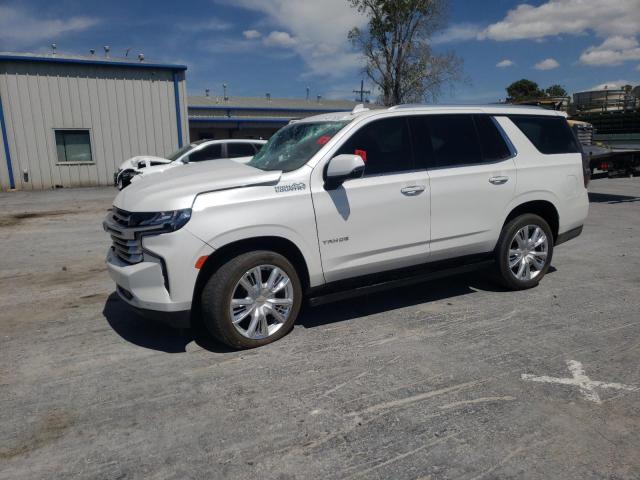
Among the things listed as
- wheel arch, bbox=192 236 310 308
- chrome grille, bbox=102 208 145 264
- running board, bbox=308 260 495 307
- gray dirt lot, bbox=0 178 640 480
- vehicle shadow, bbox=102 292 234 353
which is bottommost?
gray dirt lot, bbox=0 178 640 480

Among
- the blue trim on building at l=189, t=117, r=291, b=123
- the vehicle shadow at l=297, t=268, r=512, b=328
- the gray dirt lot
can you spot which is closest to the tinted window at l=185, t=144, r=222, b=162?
the gray dirt lot

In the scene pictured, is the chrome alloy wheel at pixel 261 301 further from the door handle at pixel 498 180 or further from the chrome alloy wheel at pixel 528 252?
the chrome alloy wheel at pixel 528 252

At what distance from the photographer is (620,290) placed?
213 inches

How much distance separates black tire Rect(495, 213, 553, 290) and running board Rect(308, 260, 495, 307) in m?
0.12

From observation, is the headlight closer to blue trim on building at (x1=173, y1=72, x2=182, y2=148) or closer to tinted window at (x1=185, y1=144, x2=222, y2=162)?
tinted window at (x1=185, y1=144, x2=222, y2=162)

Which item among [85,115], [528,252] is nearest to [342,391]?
[528,252]

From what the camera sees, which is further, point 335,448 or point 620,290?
point 620,290

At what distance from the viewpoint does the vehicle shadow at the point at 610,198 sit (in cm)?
1249

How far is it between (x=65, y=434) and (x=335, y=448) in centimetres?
161

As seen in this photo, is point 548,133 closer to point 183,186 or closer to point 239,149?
point 183,186

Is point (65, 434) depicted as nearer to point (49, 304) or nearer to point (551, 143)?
point (49, 304)

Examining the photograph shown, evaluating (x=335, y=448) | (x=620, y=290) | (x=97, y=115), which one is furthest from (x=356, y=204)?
(x=97, y=115)

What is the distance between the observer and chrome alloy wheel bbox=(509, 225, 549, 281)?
17.4ft

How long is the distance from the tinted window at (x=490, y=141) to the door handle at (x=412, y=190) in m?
0.95
